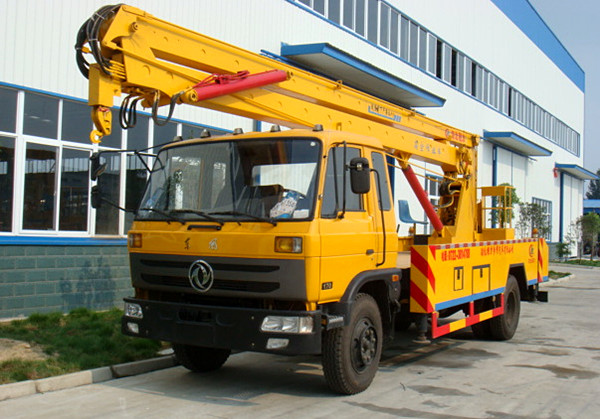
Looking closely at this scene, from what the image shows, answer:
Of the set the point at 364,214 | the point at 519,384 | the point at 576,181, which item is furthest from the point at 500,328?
the point at 576,181

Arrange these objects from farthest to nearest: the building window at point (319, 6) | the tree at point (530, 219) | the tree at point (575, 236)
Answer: the tree at point (575, 236) < the tree at point (530, 219) < the building window at point (319, 6)

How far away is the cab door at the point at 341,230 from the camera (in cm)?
609

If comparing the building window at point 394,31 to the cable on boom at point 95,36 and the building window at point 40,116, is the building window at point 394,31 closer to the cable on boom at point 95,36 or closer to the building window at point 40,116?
the building window at point 40,116

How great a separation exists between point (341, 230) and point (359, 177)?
1.81ft

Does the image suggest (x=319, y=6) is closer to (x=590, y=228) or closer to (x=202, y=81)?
(x=202, y=81)

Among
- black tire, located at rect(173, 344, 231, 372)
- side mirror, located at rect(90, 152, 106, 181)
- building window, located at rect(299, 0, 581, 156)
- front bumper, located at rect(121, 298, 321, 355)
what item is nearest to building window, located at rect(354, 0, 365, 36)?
building window, located at rect(299, 0, 581, 156)

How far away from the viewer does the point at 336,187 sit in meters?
6.29

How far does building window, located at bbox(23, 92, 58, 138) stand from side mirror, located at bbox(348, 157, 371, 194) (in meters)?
6.62

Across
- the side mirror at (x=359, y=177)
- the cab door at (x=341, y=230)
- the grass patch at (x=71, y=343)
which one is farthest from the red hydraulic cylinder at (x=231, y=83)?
the grass patch at (x=71, y=343)

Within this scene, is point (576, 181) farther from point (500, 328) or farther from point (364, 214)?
point (364, 214)

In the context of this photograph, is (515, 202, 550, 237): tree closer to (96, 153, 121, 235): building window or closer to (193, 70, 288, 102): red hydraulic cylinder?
(96, 153, 121, 235): building window

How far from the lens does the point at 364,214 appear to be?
677 cm

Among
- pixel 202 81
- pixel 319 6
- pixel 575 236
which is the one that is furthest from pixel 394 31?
pixel 575 236

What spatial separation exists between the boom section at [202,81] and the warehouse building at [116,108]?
3.45 meters
